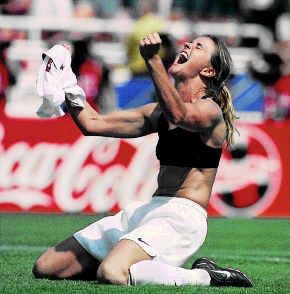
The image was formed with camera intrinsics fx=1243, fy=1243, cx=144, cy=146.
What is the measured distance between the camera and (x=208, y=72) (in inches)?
342

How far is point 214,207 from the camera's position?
15.6 meters

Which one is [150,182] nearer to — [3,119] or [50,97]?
[3,119]

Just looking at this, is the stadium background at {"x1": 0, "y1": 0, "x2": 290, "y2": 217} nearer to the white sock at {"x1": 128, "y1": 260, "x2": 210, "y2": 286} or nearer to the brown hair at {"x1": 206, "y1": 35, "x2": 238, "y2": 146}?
the brown hair at {"x1": 206, "y1": 35, "x2": 238, "y2": 146}

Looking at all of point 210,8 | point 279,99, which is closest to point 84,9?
point 210,8

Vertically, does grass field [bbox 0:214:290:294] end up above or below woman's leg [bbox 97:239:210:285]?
below

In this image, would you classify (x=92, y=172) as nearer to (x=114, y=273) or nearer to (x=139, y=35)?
(x=139, y=35)

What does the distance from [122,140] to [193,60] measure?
695 cm

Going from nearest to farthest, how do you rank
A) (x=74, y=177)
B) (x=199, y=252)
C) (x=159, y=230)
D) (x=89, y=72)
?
(x=159, y=230)
(x=199, y=252)
(x=74, y=177)
(x=89, y=72)

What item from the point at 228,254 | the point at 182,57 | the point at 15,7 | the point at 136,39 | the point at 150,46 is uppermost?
the point at 150,46

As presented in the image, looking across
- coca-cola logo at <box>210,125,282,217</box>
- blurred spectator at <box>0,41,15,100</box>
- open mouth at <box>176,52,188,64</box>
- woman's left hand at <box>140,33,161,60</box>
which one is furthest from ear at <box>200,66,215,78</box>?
blurred spectator at <box>0,41,15,100</box>

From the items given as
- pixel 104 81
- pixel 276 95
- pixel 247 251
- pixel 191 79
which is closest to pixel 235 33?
pixel 276 95

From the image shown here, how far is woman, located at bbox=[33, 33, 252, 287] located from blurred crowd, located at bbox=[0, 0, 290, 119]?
7980 mm

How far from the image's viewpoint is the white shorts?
27.4ft

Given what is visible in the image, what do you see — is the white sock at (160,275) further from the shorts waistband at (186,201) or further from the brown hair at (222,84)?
the brown hair at (222,84)
